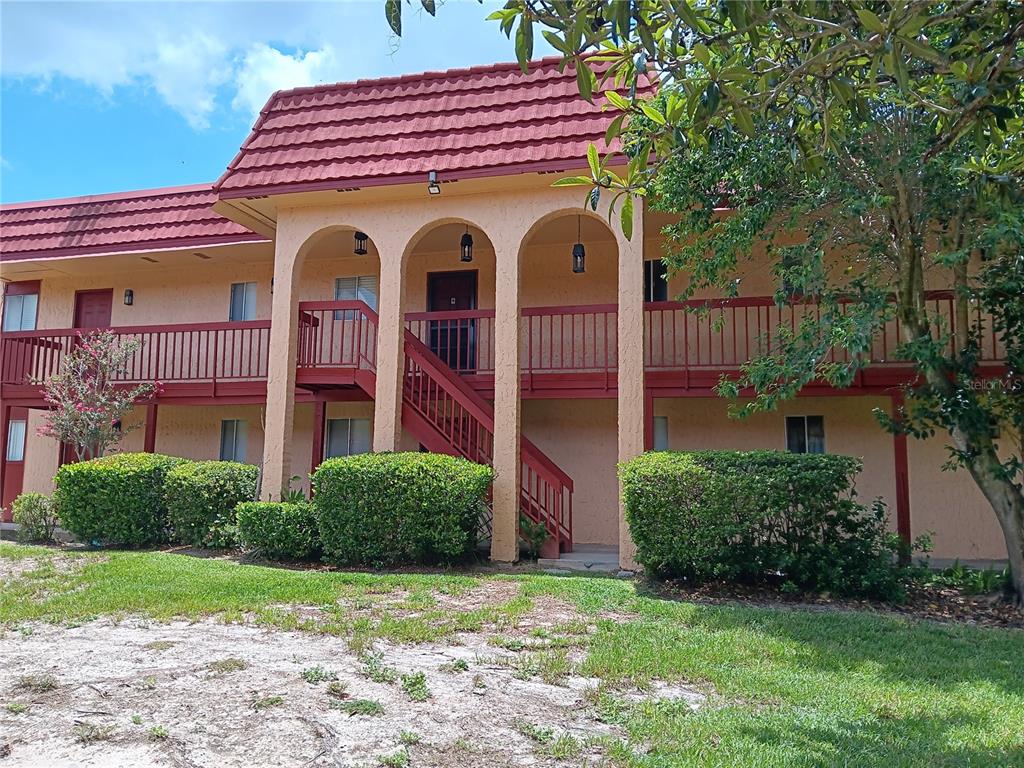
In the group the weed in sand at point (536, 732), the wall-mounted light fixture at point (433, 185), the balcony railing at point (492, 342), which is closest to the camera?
the weed in sand at point (536, 732)

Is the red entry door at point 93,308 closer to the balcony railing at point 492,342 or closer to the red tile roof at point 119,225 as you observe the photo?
the balcony railing at point 492,342

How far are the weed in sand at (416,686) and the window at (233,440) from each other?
10987mm

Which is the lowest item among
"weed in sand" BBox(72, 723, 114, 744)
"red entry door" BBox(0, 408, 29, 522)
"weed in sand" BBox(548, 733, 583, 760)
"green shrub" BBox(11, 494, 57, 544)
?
"weed in sand" BBox(548, 733, 583, 760)

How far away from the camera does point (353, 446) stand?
46.5 ft

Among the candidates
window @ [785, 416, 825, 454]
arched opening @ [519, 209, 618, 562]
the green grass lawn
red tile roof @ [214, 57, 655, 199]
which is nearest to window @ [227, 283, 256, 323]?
red tile roof @ [214, 57, 655, 199]

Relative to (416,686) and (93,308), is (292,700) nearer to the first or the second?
(416,686)

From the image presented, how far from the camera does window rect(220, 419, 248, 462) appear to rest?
49.2 feet

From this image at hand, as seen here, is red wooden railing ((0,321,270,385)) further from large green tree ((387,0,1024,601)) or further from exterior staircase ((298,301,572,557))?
large green tree ((387,0,1024,601))

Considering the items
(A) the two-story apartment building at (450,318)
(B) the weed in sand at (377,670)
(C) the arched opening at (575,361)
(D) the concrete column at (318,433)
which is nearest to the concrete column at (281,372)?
(A) the two-story apartment building at (450,318)

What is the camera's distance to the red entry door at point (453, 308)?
13.4 meters

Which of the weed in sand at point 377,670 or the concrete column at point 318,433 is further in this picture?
the concrete column at point 318,433

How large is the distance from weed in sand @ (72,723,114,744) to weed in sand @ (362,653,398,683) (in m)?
1.52

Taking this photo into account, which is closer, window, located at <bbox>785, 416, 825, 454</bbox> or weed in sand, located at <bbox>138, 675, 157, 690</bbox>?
weed in sand, located at <bbox>138, 675, 157, 690</bbox>

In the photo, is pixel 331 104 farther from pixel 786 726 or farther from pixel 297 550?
pixel 786 726
